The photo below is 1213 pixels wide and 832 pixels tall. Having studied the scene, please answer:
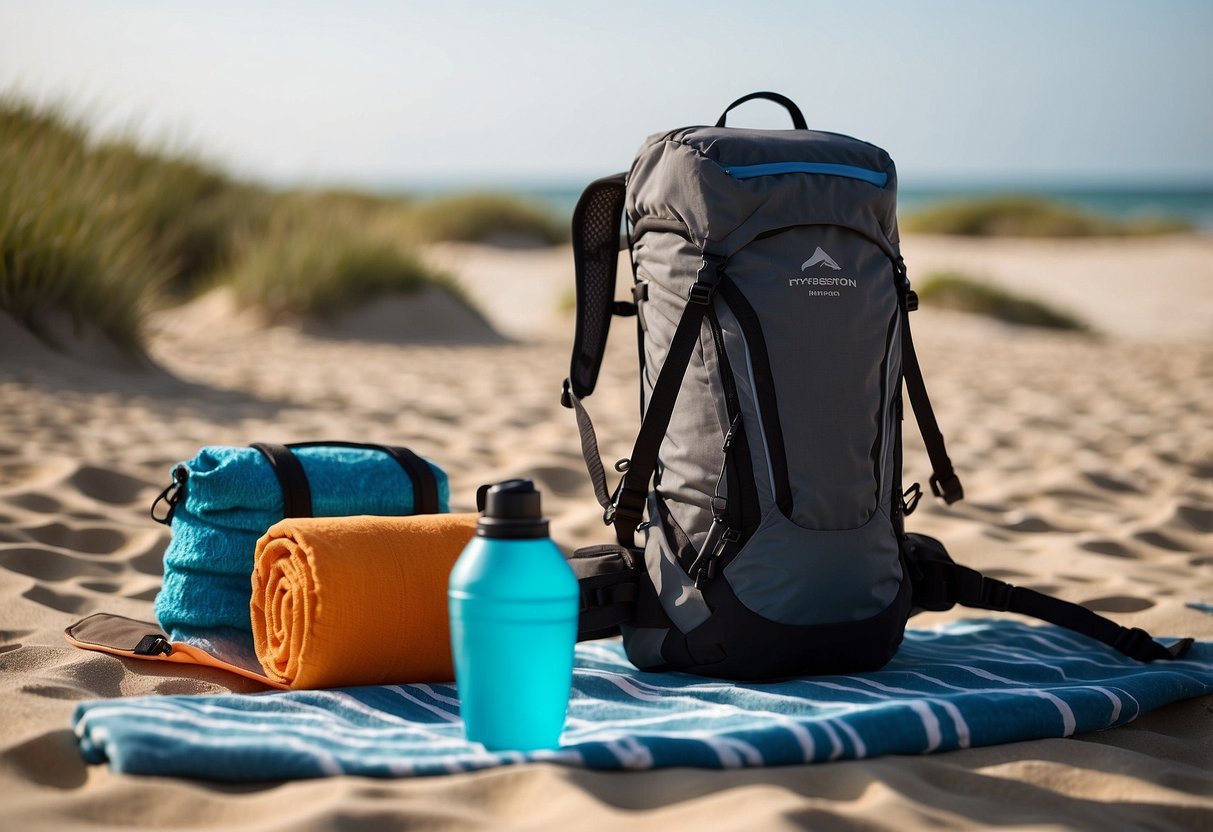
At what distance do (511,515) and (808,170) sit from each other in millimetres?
966

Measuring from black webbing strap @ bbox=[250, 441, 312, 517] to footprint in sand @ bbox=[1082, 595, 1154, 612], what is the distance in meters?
1.81

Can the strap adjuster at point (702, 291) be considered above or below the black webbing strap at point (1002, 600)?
above

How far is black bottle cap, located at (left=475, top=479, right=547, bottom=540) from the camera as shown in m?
1.59

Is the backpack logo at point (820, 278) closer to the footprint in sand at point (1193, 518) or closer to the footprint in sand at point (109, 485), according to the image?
the footprint in sand at point (1193, 518)

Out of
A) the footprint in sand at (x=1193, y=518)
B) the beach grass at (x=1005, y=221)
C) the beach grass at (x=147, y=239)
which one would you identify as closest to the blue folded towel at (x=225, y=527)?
the footprint in sand at (x=1193, y=518)

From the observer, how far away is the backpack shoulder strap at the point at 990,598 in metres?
2.36

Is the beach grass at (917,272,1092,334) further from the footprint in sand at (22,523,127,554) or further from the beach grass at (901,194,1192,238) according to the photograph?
the footprint in sand at (22,523,127,554)

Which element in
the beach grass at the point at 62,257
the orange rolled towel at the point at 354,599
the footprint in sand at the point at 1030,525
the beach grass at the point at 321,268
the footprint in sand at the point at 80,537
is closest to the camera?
the orange rolled towel at the point at 354,599

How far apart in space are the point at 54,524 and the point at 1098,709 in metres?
2.44

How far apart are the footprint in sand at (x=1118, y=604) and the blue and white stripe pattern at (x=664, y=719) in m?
0.46

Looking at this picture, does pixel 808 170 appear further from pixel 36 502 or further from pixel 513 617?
pixel 36 502

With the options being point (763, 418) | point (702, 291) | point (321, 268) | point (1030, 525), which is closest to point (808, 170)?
point (702, 291)

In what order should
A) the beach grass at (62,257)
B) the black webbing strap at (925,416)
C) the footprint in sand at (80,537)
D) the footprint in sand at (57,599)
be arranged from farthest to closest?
the beach grass at (62,257)
the footprint in sand at (80,537)
the footprint in sand at (57,599)
the black webbing strap at (925,416)

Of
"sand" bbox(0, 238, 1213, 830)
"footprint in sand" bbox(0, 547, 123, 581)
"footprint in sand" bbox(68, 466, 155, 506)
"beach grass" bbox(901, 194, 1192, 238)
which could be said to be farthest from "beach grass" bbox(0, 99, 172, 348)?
"beach grass" bbox(901, 194, 1192, 238)
